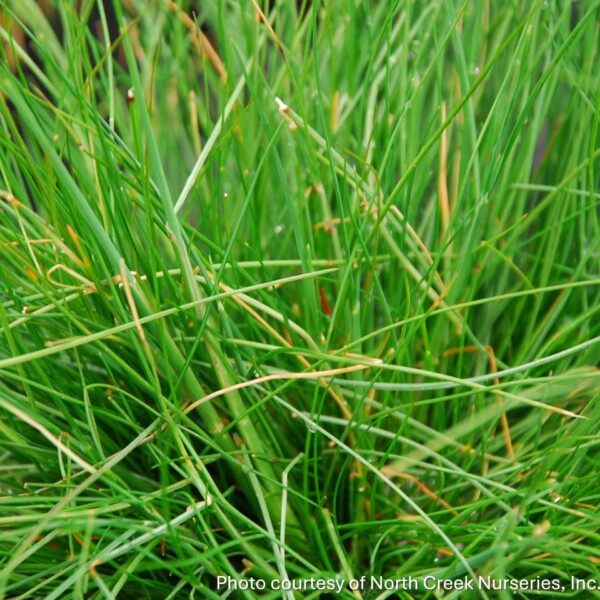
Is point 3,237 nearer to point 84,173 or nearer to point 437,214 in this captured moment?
point 84,173

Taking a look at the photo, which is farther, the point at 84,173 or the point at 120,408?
the point at 84,173

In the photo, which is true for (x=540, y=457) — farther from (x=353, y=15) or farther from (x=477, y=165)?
(x=353, y=15)

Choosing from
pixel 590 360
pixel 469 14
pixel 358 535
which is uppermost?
pixel 469 14

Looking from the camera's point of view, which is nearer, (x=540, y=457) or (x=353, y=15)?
(x=540, y=457)

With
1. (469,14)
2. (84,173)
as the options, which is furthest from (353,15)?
(84,173)

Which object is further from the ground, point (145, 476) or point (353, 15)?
point (353, 15)

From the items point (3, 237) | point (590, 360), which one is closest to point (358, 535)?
point (590, 360)
